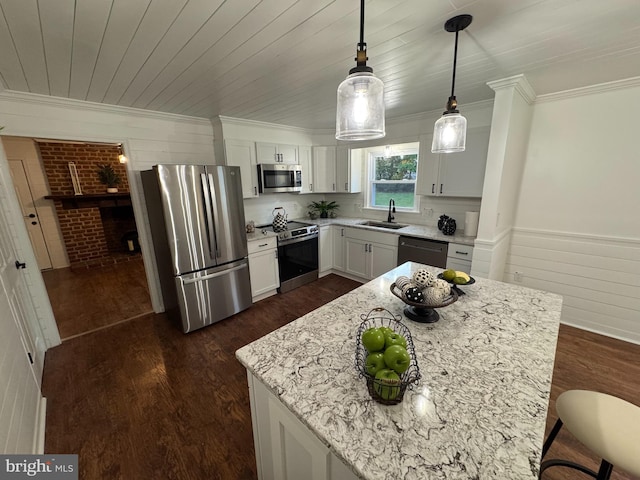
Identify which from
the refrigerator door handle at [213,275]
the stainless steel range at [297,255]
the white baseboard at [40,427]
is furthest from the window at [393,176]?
the white baseboard at [40,427]

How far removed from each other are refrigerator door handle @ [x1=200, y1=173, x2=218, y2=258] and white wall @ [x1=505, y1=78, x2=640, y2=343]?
3.44 meters

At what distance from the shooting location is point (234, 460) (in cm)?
149

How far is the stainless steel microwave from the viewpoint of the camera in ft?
11.4

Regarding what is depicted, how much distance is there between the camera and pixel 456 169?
2945mm

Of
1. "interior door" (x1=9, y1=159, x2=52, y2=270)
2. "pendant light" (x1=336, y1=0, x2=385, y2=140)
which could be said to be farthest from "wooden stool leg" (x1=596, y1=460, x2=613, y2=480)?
"interior door" (x1=9, y1=159, x2=52, y2=270)

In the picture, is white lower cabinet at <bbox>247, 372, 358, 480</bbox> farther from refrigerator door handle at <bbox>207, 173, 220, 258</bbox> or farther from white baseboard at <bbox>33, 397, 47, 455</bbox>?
refrigerator door handle at <bbox>207, 173, 220, 258</bbox>

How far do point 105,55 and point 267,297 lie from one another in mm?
2826

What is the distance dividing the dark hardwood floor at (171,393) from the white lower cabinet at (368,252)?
149 cm

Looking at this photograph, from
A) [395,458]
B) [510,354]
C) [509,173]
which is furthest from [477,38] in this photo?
[395,458]

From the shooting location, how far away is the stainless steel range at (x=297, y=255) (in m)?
3.55

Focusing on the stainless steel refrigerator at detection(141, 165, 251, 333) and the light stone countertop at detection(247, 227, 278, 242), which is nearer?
the stainless steel refrigerator at detection(141, 165, 251, 333)

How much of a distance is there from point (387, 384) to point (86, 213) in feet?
21.0

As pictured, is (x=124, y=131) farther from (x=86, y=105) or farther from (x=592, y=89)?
(x=592, y=89)

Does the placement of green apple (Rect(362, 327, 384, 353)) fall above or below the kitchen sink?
above
